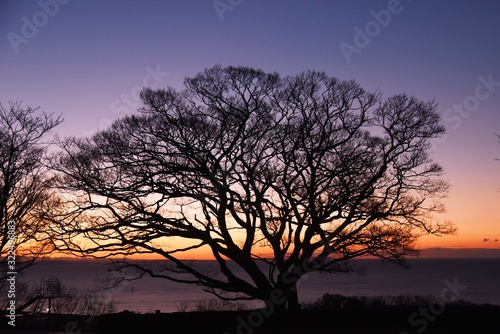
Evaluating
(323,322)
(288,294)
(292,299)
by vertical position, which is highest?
(288,294)

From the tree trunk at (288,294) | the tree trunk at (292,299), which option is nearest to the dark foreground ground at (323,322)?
the tree trunk at (292,299)

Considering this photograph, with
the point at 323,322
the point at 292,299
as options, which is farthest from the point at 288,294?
the point at 323,322

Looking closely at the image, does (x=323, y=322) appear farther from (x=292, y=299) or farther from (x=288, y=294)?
(x=288, y=294)

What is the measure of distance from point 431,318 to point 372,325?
75.4 inches

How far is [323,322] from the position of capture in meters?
18.2

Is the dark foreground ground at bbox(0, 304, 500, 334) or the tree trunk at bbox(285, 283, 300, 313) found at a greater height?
the tree trunk at bbox(285, 283, 300, 313)

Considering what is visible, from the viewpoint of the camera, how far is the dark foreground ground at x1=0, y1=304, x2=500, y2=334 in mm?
17516

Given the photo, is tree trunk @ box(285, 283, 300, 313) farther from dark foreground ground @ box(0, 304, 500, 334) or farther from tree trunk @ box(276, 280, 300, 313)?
dark foreground ground @ box(0, 304, 500, 334)

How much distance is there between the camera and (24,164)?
19.5 meters

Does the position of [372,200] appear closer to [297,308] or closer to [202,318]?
[297,308]

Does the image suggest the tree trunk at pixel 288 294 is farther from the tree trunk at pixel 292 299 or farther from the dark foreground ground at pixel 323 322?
the dark foreground ground at pixel 323 322

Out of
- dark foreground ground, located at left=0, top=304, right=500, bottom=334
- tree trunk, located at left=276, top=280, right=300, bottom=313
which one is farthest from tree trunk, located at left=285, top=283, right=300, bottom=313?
dark foreground ground, located at left=0, top=304, right=500, bottom=334

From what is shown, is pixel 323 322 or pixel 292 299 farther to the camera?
pixel 292 299

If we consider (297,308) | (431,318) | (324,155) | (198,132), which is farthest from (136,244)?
(431,318)
